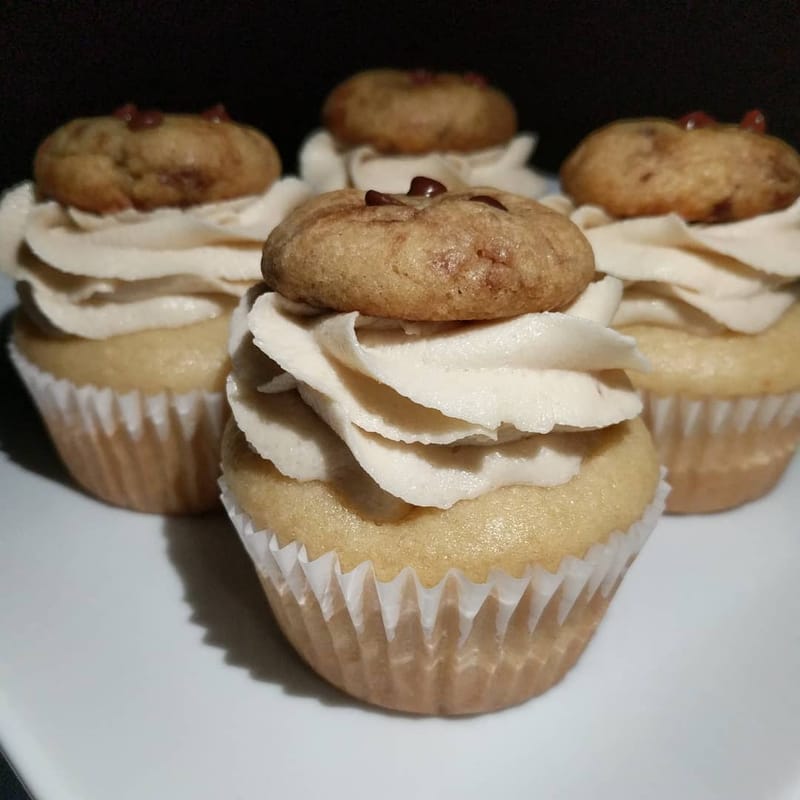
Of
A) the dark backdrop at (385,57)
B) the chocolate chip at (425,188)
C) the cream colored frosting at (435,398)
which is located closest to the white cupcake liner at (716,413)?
the cream colored frosting at (435,398)

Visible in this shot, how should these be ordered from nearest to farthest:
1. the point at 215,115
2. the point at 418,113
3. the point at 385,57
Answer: the point at 215,115
the point at 418,113
the point at 385,57

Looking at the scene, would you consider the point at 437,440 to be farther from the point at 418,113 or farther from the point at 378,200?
the point at 418,113

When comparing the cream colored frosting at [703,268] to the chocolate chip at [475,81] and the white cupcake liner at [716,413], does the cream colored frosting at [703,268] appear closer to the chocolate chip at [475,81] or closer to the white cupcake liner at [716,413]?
the white cupcake liner at [716,413]

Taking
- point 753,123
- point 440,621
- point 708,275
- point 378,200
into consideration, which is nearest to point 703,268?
point 708,275

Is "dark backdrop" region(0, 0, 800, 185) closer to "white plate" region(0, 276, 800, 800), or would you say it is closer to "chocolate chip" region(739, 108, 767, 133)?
"chocolate chip" region(739, 108, 767, 133)

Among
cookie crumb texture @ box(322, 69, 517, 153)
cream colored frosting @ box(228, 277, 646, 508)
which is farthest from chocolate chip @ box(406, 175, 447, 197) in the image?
cookie crumb texture @ box(322, 69, 517, 153)

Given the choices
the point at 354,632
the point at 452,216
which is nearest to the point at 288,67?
the point at 452,216

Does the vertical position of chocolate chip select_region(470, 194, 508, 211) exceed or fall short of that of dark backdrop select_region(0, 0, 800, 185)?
it exceeds it
